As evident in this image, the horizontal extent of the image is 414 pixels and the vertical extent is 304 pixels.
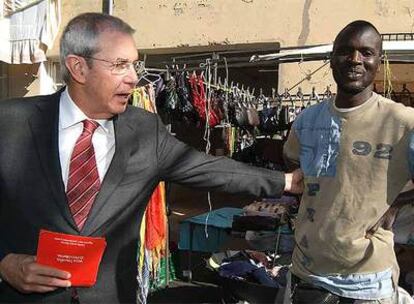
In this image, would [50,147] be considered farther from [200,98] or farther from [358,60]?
[200,98]

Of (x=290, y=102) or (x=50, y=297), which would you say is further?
(x=290, y=102)

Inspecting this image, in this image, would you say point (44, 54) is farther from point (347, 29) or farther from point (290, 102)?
point (347, 29)

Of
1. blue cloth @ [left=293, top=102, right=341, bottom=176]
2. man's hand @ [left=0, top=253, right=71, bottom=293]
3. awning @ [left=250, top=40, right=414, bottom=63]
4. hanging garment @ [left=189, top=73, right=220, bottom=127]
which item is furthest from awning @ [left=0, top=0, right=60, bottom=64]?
man's hand @ [left=0, top=253, right=71, bottom=293]

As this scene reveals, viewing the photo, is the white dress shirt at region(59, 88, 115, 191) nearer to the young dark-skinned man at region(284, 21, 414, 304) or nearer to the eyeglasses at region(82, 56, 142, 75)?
the eyeglasses at region(82, 56, 142, 75)

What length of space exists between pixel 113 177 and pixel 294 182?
0.82 m

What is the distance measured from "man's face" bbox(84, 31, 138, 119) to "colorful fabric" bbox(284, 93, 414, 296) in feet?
3.10

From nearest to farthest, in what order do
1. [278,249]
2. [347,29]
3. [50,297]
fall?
[50,297]
[347,29]
[278,249]

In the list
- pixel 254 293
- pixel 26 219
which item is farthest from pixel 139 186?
pixel 254 293

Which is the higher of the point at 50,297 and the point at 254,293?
the point at 50,297

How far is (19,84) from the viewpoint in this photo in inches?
420

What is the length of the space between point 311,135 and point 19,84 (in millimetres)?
9321

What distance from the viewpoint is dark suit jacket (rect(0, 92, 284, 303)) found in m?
1.76

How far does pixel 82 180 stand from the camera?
1.82 meters

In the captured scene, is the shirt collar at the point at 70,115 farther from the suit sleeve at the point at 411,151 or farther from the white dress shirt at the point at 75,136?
the suit sleeve at the point at 411,151
